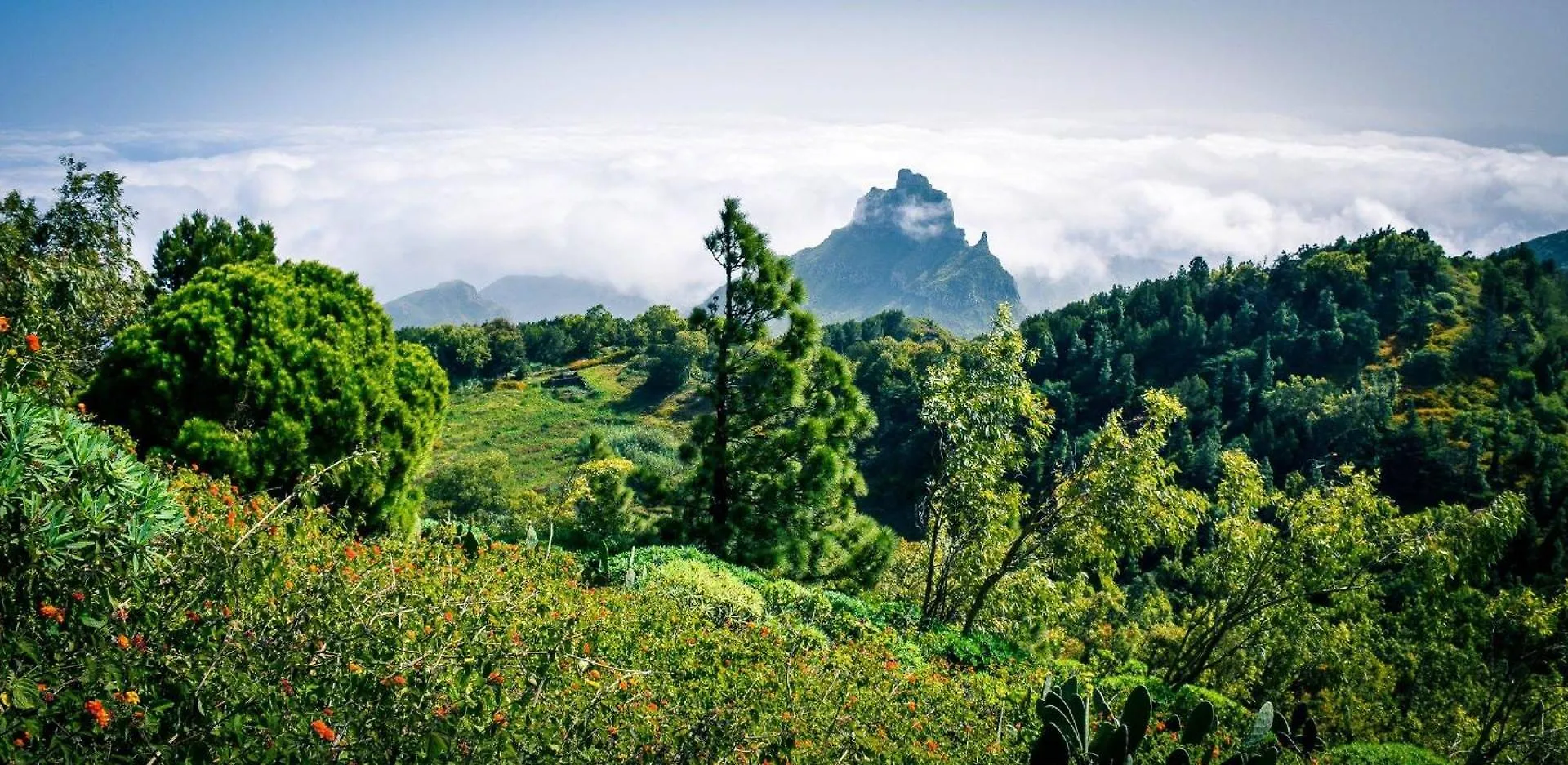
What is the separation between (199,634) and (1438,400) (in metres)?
80.9

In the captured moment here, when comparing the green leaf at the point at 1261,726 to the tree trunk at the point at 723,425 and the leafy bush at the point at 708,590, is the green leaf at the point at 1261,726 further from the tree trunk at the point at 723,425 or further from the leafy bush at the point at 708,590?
the tree trunk at the point at 723,425

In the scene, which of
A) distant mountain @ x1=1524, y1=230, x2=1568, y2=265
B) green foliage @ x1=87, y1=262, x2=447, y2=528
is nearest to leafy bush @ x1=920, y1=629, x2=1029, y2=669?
green foliage @ x1=87, y1=262, x2=447, y2=528

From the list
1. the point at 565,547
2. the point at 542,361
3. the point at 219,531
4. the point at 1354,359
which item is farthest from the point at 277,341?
the point at 1354,359

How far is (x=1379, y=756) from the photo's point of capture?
10.3 meters

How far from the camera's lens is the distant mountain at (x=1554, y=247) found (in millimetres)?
160750

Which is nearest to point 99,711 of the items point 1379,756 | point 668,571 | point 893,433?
point 668,571

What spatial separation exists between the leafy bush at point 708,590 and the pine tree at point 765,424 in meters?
2.53

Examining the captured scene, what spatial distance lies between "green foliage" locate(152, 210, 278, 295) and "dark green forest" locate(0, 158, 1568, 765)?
16 centimetres

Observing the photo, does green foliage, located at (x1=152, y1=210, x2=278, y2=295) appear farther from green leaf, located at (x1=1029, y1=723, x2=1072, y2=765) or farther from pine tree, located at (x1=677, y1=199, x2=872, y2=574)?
green leaf, located at (x1=1029, y1=723, x2=1072, y2=765)

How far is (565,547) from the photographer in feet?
43.0

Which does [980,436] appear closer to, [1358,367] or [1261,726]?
[1261,726]

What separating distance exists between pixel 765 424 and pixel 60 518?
489 inches

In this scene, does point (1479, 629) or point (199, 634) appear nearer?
point (199, 634)

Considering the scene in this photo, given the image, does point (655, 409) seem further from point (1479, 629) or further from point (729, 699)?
point (729, 699)
